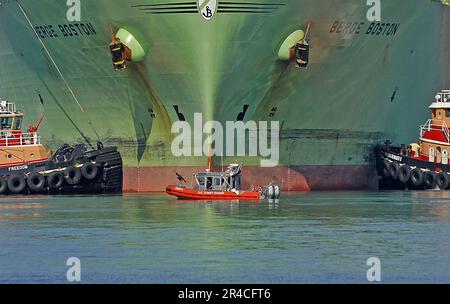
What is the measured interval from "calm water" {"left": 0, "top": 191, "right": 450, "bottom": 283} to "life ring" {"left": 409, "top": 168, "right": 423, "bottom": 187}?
22.8ft

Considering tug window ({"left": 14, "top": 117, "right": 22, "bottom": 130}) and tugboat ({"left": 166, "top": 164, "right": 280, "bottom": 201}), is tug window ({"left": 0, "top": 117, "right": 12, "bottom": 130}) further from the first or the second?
tugboat ({"left": 166, "top": 164, "right": 280, "bottom": 201})

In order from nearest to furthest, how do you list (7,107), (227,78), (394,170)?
(227,78) → (394,170) → (7,107)

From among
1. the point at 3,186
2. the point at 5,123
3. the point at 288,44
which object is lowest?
the point at 3,186

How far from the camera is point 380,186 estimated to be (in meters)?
72.1

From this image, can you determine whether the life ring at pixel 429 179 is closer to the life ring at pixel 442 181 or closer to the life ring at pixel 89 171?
the life ring at pixel 442 181

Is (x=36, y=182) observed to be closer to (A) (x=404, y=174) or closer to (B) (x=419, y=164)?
(A) (x=404, y=174)

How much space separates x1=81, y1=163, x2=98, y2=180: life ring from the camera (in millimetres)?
67750

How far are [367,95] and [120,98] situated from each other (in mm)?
11768

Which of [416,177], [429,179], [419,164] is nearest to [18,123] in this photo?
[416,177]

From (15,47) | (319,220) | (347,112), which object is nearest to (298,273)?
(319,220)

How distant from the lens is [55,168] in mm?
68000

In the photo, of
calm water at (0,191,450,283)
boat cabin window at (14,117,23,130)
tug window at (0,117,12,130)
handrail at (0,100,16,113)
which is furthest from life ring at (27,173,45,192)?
handrail at (0,100,16,113)

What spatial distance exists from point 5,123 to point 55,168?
5732mm
